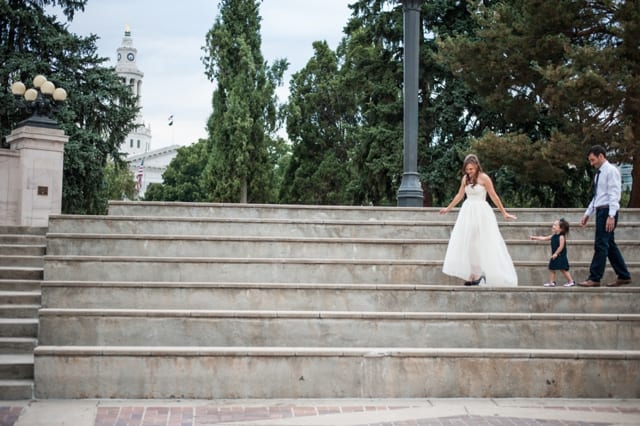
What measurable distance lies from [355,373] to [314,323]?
0.98 m

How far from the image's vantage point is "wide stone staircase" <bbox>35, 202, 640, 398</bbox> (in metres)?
7.79

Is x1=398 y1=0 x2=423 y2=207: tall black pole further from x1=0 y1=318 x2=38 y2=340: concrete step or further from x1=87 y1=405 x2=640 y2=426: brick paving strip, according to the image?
x1=0 y1=318 x2=38 y2=340: concrete step

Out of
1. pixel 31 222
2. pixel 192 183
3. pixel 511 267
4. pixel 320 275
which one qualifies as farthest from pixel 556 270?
pixel 192 183

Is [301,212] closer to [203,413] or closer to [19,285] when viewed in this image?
[19,285]

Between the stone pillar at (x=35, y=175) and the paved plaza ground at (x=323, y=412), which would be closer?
the paved plaza ground at (x=323, y=412)

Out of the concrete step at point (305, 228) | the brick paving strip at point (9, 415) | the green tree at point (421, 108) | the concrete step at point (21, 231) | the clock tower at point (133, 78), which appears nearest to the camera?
the brick paving strip at point (9, 415)

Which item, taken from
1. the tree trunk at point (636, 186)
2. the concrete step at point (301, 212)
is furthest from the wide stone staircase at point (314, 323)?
the tree trunk at point (636, 186)

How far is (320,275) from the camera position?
1038cm

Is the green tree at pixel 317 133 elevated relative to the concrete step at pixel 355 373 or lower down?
elevated

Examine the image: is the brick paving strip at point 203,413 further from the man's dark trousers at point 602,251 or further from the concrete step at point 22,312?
the man's dark trousers at point 602,251

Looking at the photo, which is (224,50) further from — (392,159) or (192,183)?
(192,183)

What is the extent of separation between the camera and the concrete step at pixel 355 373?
772cm

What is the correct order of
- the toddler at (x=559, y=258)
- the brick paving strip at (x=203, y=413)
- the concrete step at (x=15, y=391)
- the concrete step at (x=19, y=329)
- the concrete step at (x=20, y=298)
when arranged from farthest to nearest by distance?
the toddler at (x=559, y=258) < the concrete step at (x=20, y=298) < the concrete step at (x=19, y=329) < the concrete step at (x=15, y=391) < the brick paving strip at (x=203, y=413)

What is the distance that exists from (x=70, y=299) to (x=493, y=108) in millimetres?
16314
